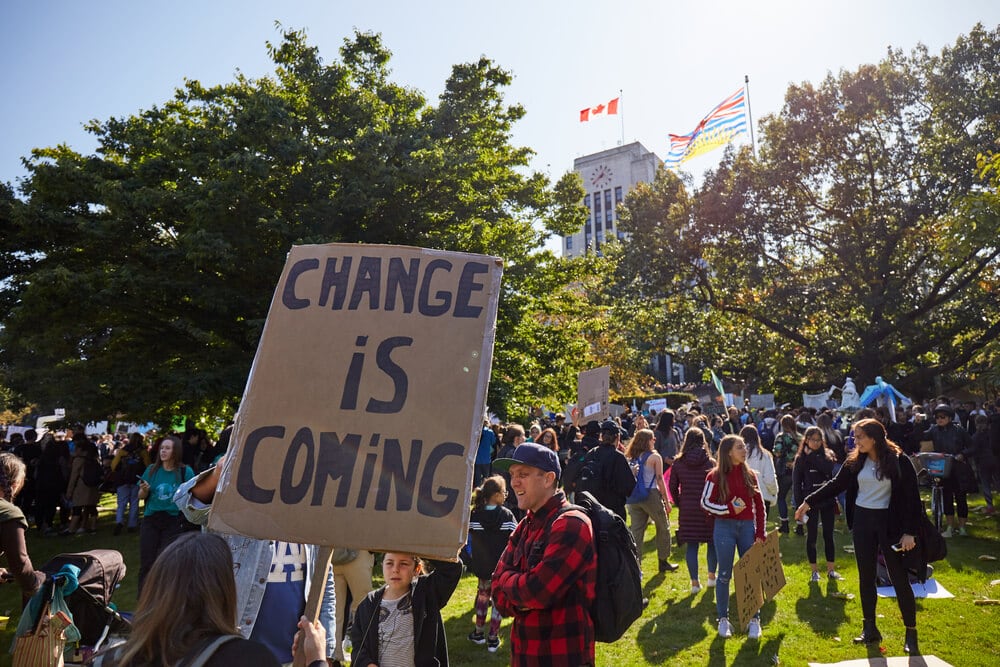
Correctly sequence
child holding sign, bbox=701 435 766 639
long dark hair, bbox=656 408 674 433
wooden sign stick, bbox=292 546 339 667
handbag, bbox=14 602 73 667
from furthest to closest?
long dark hair, bbox=656 408 674 433 → child holding sign, bbox=701 435 766 639 → handbag, bbox=14 602 73 667 → wooden sign stick, bbox=292 546 339 667

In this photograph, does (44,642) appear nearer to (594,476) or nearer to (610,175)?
(594,476)

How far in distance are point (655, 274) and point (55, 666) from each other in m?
26.9

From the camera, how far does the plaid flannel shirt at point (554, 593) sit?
10.8 feet

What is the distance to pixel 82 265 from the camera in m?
14.0

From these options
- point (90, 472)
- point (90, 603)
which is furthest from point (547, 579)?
point (90, 472)

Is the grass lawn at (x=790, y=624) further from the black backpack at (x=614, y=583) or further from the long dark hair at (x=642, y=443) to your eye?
the black backpack at (x=614, y=583)

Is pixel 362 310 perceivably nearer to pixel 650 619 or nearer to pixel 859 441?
pixel 859 441

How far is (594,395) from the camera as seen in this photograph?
14094 millimetres

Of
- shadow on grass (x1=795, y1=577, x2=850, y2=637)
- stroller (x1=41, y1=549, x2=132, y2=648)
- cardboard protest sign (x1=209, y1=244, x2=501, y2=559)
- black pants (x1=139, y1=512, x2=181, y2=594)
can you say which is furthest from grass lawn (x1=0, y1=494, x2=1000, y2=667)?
cardboard protest sign (x1=209, y1=244, x2=501, y2=559)

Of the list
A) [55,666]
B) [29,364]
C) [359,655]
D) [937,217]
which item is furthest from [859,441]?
[29,364]

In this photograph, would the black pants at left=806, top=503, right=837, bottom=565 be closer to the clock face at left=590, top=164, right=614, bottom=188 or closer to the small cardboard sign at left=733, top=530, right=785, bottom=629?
the small cardboard sign at left=733, top=530, right=785, bottom=629

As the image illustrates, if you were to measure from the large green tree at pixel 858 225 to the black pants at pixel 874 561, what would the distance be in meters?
21.2

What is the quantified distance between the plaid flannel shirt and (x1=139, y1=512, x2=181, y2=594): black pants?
363 cm

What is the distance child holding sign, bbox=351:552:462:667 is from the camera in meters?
3.60
